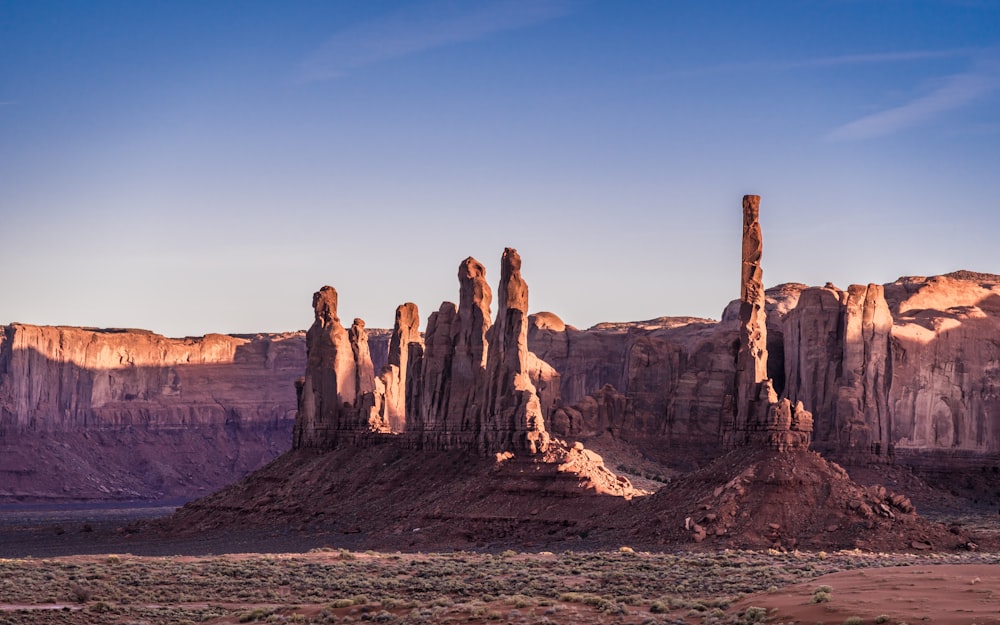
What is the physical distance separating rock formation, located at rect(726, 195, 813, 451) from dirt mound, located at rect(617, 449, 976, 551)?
147 cm

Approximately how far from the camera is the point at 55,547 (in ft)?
310

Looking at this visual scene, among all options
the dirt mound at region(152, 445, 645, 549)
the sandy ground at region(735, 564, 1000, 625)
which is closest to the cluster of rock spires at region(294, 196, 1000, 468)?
the dirt mound at region(152, 445, 645, 549)

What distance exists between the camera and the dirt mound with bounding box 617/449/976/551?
6431 cm

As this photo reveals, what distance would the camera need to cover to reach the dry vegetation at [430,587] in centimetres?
4475

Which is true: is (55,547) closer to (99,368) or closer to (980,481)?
(980,481)

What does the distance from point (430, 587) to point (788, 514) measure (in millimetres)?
18695

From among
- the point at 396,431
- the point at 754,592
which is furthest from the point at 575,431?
the point at 754,592

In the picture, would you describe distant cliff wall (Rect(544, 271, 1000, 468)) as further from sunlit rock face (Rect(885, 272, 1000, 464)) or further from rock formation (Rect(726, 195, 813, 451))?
rock formation (Rect(726, 195, 813, 451))

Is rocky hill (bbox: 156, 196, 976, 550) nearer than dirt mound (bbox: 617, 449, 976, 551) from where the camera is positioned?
No

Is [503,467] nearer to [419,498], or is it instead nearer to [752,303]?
[419,498]

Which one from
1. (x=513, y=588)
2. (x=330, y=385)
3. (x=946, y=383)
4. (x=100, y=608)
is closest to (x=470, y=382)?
(x=330, y=385)

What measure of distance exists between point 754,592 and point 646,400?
70739mm

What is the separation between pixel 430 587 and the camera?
2051 inches

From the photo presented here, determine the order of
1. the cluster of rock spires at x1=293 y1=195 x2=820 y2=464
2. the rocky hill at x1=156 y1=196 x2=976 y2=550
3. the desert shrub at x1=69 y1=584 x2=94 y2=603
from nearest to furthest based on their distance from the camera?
the desert shrub at x1=69 y1=584 x2=94 y2=603
the rocky hill at x1=156 y1=196 x2=976 y2=550
the cluster of rock spires at x1=293 y1=195 x2=820 y2=464
